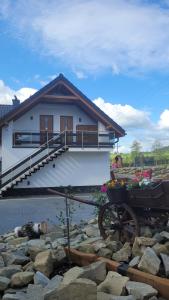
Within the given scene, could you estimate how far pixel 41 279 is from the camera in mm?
5637

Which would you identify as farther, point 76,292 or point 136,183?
point 136,183

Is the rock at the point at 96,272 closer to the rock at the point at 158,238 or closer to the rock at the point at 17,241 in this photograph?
the rock at the point at 158,238

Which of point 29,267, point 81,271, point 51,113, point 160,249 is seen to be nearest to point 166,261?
point 160,249

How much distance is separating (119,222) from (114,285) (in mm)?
2000

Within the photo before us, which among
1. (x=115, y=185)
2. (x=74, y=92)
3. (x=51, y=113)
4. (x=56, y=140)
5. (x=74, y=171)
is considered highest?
(x=74, y=92)

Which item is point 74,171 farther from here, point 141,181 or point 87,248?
point 87,248

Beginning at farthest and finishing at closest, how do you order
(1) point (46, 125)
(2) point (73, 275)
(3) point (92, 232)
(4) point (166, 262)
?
(1) point (46, 125) → (3) point (92, 232) → (4) point (166, 262) → (2) point (73, 275)

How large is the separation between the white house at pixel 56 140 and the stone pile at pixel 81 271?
669 inches

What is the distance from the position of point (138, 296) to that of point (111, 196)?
243 centimetres

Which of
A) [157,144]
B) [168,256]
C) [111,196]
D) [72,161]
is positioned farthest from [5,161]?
[157,144]

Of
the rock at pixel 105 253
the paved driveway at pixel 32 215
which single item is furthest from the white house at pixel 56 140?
the rock at pixel 105 253

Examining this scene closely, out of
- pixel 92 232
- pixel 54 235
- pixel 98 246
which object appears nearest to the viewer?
pixel 98 246

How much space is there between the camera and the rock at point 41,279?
5572mm

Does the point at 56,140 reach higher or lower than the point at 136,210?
higher
